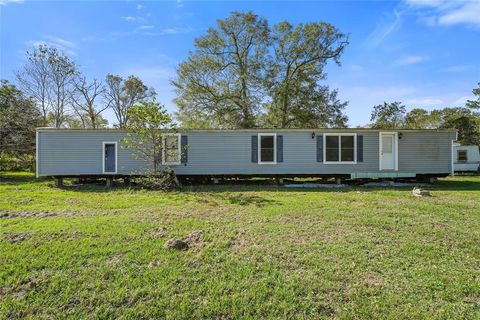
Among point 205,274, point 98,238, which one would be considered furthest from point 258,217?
point 98,238

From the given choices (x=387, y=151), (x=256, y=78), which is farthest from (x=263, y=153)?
(x=256, y=78)

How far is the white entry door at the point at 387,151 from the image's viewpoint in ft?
35.9

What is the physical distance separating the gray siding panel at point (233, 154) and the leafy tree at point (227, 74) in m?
8.98

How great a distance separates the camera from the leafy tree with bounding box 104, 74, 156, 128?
26391 mm

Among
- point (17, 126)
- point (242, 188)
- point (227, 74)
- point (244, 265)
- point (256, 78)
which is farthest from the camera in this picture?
point (227, 74)

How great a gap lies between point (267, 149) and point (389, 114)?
78.1 ft

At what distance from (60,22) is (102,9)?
99.6 inches

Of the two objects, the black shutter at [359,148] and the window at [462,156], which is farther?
the window at [462,156]

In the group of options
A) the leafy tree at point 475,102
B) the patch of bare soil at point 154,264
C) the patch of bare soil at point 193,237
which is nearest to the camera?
the patch of bare soil at point 154,264

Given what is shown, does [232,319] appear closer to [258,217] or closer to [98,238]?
[98,238]

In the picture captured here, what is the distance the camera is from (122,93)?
26922 millimetres

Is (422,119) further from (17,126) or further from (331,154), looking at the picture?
(17,126)

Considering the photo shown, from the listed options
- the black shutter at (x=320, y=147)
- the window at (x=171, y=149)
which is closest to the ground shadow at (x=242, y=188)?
A: the window at (x=171, y=149)

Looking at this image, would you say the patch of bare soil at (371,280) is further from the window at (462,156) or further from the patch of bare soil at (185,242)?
the window at (462,156)
